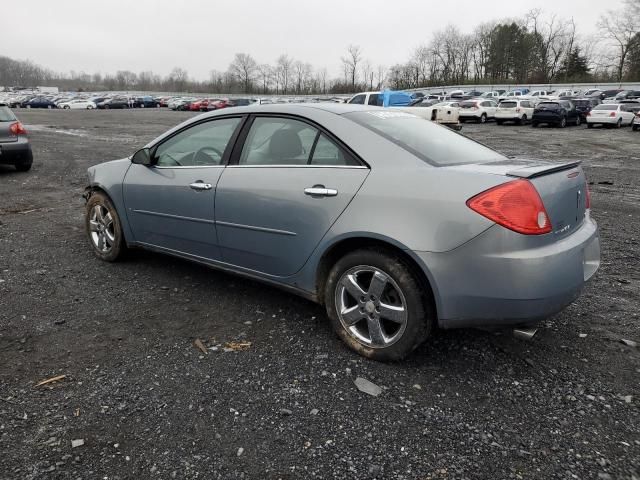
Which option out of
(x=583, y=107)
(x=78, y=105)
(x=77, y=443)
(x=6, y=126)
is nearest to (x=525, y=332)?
(x=77, y=443)

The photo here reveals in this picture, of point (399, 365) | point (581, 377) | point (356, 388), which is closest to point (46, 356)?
point (356, 388)

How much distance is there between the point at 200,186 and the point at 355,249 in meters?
1.42

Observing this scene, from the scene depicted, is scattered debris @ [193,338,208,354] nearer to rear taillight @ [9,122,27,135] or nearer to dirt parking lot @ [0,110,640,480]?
dirt parking lot @ [0,110,640,480]

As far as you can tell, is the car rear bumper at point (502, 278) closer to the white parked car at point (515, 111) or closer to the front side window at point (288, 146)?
the front side window at point (288, 146)

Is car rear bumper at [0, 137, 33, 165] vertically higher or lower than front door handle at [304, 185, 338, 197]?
lower

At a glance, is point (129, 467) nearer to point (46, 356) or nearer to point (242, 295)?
point (46, 356)

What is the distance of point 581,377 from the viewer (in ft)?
9.45

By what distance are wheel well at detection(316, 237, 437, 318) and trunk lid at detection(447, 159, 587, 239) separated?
0.61 m

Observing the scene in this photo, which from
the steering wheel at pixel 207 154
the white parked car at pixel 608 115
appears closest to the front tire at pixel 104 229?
the steering wheel at pixel 207 154

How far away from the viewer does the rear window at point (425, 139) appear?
10.0 ft

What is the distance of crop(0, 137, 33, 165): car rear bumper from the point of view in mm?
9898

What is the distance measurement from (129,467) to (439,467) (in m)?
1.40

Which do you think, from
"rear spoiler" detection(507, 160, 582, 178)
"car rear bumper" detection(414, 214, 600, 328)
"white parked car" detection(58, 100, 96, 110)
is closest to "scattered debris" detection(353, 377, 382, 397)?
"car rear bumper" detection(414, 214, 600, 328)

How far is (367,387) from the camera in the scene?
110 inches
